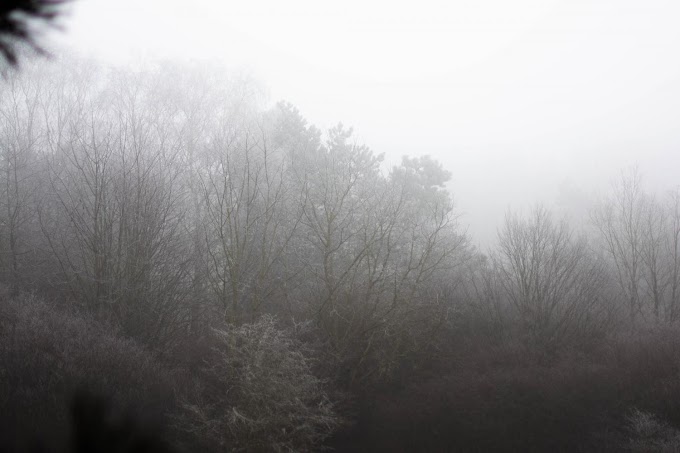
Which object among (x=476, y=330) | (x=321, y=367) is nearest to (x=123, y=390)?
(x=321, y=367)

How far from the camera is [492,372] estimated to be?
11047mm

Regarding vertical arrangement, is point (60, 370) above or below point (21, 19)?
below

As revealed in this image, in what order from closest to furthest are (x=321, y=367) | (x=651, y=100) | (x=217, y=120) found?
(x=321, y=367) → (x=217, y=120) → (x=651, y=100)

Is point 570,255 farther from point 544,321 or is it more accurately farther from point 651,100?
point 651,100

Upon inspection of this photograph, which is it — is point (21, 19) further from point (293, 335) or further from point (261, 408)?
point (293, 335)

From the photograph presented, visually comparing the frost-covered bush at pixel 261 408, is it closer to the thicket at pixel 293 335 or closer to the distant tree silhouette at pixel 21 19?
the thicket at pixel 293 335

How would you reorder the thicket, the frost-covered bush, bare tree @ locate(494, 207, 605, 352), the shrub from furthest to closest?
bare tree @ locate(494, 207, 605, 352), the thicket, the frost-covered bush, the shrub

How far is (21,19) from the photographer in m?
1.17

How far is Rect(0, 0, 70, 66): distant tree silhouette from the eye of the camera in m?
1.15

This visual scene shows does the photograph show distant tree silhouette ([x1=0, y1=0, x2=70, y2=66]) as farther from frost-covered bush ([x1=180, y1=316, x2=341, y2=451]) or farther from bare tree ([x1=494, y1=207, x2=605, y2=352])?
bare tree ([x1=494, y1=207, x2=605, y2=352])

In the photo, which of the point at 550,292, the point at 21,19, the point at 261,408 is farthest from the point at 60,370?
the point at 550,292

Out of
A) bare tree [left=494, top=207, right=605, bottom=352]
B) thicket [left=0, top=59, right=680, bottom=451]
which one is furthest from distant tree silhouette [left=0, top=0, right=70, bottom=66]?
bare tree [left=494, top=207, right=605, bottom=352]

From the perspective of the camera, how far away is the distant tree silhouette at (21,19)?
1.15 meters

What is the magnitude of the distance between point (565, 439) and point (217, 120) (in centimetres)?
2020
